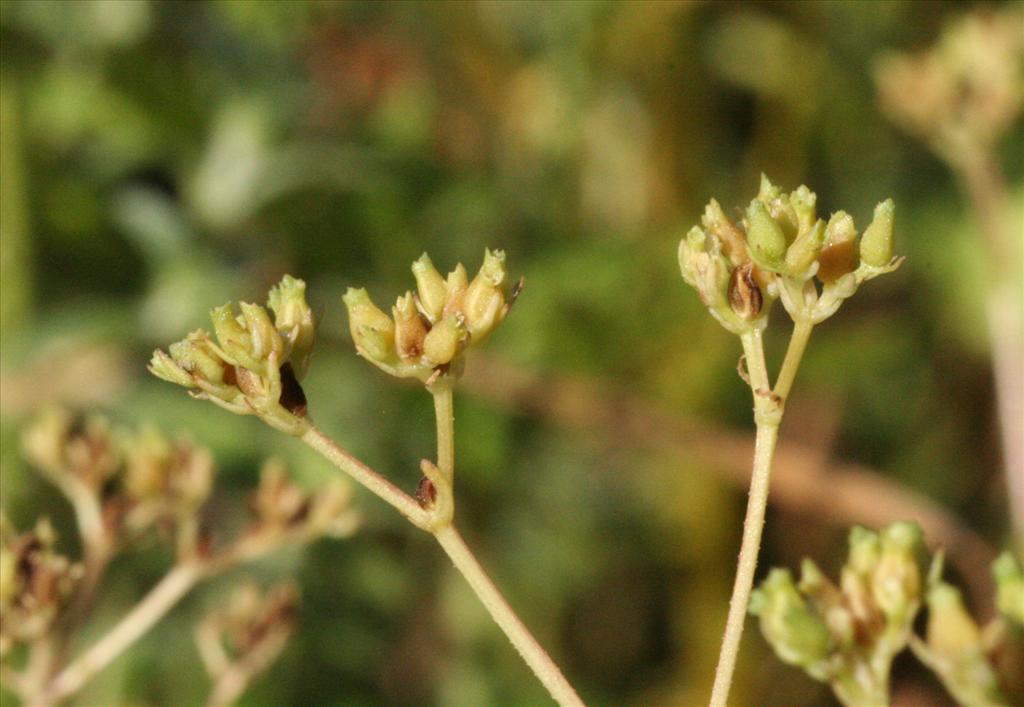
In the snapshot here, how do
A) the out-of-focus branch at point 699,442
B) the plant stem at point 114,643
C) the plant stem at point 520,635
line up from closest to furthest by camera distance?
the plant stem at point 520,635 → the plant stem at point 114,643 → the out-of-focus branch at point 699,442

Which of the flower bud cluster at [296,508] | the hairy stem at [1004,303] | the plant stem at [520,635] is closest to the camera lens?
the plant stem at [520,635]

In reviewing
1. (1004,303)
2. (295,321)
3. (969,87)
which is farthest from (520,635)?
(969,87)

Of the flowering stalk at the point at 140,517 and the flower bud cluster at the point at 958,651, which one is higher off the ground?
the flowering stalk at the point at 140,517

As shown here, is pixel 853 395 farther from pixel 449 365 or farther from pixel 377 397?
pixel 449 365

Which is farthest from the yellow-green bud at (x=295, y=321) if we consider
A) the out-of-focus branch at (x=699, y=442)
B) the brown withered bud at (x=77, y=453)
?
the out-of-focus branch at (x=699, y=442)

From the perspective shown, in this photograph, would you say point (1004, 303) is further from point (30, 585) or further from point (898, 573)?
point (30, 585)

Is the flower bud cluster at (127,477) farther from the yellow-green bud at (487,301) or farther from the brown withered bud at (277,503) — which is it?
the yellow-green bud at (487,301)

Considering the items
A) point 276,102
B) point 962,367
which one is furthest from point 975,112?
point 276,102
